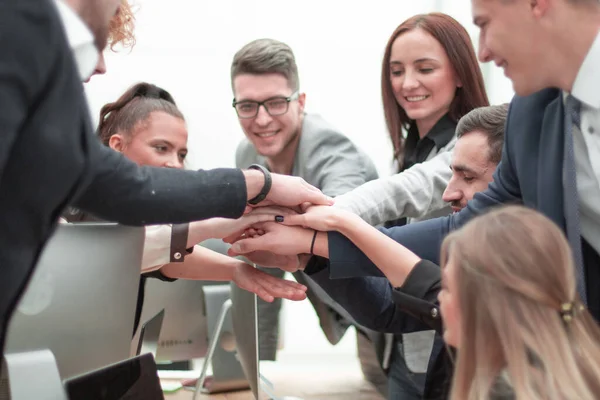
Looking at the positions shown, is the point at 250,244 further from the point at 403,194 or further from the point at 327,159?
the point at 327,159

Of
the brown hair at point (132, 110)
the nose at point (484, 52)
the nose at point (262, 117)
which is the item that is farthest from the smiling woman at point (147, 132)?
the nose at point (484, 52)

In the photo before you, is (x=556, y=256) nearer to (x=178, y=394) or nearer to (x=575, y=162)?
(x=575, y=162)

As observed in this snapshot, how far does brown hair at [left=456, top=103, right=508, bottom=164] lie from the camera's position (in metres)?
1.64

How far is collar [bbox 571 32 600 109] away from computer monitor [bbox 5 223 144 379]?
0.76m

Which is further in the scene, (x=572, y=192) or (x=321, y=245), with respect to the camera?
(x=321, y=245)

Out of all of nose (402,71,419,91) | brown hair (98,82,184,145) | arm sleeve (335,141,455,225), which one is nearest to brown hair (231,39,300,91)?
brown hair (98,82,184,145)

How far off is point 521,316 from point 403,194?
33.4 inches

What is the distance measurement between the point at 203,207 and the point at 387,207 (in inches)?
23.9

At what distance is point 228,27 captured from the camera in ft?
10.7

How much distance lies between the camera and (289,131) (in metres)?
2.23

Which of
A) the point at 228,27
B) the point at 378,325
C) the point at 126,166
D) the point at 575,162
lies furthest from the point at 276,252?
the point at 228,27

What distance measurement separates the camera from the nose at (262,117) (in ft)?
7.14

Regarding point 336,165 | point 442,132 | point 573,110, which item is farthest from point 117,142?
point 573,110

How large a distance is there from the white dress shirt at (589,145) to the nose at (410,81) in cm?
80
